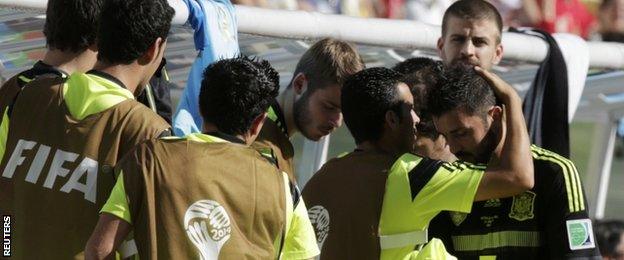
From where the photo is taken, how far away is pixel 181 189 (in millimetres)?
3549

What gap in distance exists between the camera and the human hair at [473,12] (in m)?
5.39

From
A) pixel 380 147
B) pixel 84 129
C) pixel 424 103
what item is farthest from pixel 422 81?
pixel 84 129

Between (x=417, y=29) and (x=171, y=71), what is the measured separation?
101 cm

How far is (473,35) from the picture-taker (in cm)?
535

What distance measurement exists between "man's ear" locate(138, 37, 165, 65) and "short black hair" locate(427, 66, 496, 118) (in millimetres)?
834

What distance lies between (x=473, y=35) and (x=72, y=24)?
1847 mm

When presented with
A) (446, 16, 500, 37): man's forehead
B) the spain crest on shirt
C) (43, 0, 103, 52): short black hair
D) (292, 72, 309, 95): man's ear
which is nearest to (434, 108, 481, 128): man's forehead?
the spain crest on shirt

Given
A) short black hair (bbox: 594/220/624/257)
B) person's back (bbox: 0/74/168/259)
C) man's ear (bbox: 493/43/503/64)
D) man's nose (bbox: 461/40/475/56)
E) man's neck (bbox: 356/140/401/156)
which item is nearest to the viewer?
person's back (bbox: 0/74/168/259)

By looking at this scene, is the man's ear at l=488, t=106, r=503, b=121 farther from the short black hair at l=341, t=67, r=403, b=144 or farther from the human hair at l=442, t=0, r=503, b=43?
the human hair at l=442, t=0, r=503, b=43

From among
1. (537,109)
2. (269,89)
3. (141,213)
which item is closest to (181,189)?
(141,213)

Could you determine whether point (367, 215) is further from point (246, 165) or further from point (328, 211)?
point (246, 165)

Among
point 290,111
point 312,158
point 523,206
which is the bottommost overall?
point 312,158

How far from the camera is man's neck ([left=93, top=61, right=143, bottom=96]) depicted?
150 inches

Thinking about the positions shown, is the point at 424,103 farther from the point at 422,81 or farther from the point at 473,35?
the point at 473,35
